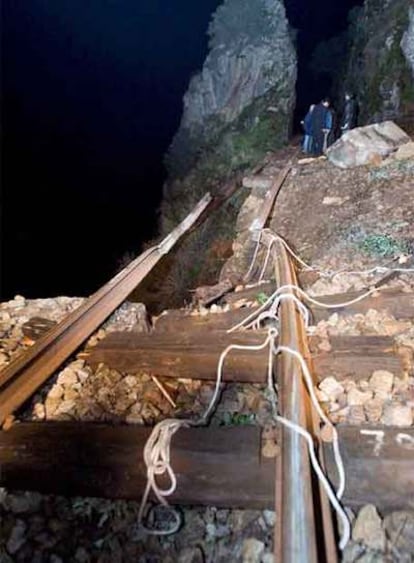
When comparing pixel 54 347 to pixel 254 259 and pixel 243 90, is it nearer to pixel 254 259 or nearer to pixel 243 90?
pixel 254 259

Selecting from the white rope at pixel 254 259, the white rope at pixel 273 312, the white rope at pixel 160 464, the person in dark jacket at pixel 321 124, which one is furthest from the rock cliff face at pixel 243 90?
the white rope at pixel 160 464

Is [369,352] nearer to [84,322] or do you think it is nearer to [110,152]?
[84,322]

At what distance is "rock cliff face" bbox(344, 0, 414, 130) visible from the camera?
14.2 metres

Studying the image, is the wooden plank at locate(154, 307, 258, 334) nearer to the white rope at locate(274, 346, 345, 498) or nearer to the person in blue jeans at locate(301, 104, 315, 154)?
the white rope at locate(274, 346, 345, 498)

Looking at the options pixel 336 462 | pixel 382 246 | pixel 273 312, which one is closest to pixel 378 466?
pixel 336 462

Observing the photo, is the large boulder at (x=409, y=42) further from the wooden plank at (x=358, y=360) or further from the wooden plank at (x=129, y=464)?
the wooden plank at (x=129, y=464)

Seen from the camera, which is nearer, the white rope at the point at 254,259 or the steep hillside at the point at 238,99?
the white rope at the point at 254,259

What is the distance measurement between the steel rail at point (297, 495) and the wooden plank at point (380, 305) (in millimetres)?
1050

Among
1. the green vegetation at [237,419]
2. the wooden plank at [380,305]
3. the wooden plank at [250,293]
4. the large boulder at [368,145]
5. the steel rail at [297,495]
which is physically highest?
the large boulder at [368,145]

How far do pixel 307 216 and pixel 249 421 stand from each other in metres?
5.56

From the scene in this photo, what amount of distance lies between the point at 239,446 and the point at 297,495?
15.3 inches

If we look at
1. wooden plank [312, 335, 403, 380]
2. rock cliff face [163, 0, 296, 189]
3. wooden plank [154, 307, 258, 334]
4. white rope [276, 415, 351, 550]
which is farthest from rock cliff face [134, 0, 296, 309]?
white rope [276, 415, 351, 550]

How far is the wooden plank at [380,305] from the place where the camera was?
10.7 ft

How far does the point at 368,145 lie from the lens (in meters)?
9.04
